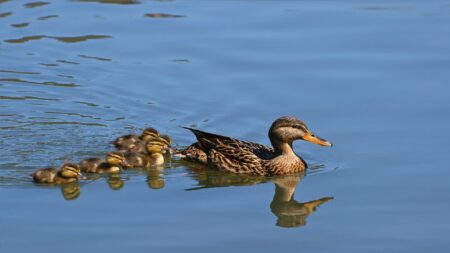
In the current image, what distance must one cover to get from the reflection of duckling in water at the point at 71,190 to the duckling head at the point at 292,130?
175 cm

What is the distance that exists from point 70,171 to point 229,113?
2.17 m

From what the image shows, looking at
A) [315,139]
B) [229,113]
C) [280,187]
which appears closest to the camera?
[280,187]

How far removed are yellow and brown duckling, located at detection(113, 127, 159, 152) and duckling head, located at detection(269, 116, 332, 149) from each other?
1102 mm

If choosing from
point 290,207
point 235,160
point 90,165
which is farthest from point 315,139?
point 90,165

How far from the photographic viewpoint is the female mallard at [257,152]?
951cm

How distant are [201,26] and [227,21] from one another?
1.24 ft

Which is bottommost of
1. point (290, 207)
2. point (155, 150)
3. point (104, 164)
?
point (290, 207)

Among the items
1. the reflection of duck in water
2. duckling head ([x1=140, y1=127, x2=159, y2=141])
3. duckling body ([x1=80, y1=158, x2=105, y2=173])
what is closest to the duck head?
the reflection of duck in water

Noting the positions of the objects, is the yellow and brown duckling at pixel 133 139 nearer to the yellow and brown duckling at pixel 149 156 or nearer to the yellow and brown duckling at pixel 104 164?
the yellow and brown duckling at pixel 149 156

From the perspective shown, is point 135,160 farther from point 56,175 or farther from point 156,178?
point 56,175

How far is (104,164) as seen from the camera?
30.5ft

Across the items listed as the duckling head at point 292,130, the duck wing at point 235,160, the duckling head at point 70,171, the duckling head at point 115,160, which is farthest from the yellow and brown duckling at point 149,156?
the duckling head at point 292,130

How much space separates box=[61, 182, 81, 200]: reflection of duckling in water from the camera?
28.4 feet

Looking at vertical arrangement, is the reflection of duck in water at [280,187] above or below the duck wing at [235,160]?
below
